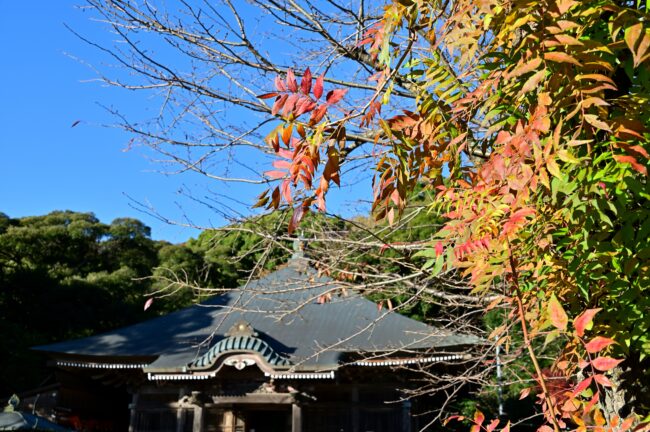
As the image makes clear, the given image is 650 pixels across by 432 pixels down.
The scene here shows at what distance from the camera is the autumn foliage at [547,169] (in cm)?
192

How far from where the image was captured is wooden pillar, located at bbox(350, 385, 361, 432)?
10961 mm

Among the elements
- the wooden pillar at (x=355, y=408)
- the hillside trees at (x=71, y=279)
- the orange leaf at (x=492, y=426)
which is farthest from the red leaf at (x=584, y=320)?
the hillside trees at (x=71, y=279)

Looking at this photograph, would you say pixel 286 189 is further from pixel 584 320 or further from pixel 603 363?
pixel 603 363

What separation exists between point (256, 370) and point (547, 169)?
9487 millimetres

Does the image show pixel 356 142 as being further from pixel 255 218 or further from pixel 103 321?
pixel 103 321

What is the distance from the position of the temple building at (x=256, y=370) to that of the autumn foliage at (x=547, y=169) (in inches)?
278

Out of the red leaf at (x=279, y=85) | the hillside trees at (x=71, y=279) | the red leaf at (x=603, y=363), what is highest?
the hillside trees at (x=71, y=279)

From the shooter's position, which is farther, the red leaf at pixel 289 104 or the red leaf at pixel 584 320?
the red leaf at pixel 289 104

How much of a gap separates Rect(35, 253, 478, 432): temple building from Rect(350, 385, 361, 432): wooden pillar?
0.06 feet

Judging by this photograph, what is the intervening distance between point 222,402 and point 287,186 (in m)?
9.93

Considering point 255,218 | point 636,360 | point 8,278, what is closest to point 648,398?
point 636,360

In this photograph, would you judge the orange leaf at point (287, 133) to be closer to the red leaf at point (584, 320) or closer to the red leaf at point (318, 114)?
the red leaf at point (318, 114)

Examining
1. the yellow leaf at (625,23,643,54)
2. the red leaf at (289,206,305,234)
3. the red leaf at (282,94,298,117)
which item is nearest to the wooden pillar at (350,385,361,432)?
the red leaf at (289,206,305,234)

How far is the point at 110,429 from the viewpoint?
Answer: 14.2m
